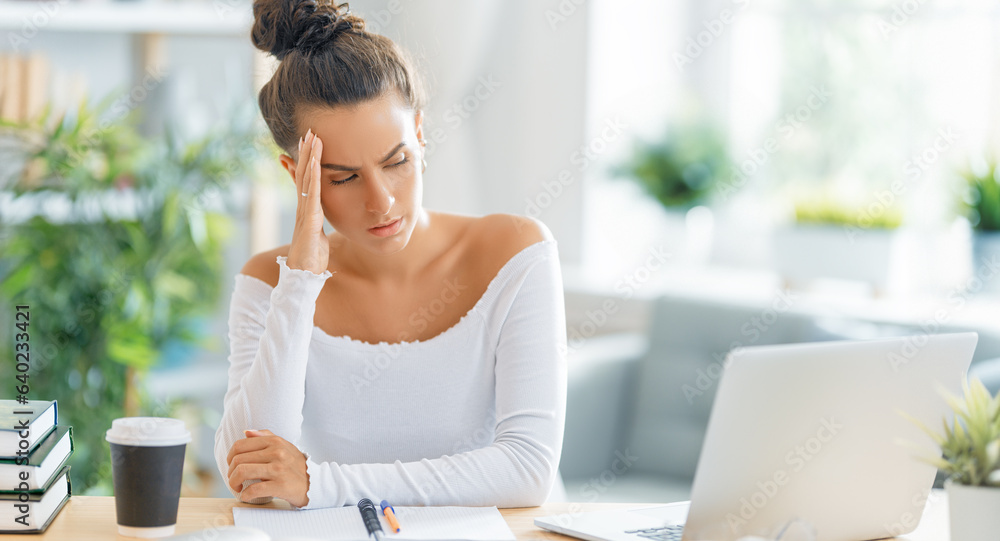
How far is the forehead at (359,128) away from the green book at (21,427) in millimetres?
502

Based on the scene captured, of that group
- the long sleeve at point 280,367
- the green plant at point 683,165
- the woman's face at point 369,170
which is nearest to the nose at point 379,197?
the woman's face at point 369,170

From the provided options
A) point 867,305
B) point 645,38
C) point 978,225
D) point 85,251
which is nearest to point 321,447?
point 85,251

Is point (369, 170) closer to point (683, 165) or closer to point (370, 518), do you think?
point (370, 518)

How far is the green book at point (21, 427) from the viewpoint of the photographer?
3.11 ft

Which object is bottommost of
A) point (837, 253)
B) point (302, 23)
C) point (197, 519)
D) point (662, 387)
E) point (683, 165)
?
point (662, 387)

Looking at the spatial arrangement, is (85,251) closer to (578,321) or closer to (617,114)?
(578,321)

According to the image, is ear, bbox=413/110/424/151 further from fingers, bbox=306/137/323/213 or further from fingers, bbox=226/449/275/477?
fingers, bbox=226/449/275/477

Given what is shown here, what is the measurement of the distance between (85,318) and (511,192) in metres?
1.47

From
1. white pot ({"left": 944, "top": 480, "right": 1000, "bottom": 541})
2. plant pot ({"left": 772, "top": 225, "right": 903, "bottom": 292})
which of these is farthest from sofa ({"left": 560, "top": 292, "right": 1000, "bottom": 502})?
white pot ({"left": 944, "top": 480, "right": 1000, "bottom": 541})

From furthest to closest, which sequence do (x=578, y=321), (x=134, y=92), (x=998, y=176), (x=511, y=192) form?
(x=511, y=192)
(x=578, y=321)
(x=134, y=92)
(x=998, y=176)

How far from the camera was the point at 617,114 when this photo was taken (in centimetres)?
319

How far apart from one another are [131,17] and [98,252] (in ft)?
2.21

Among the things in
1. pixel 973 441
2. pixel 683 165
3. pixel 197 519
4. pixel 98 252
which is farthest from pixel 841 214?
pixel 197 519

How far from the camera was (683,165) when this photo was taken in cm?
306
